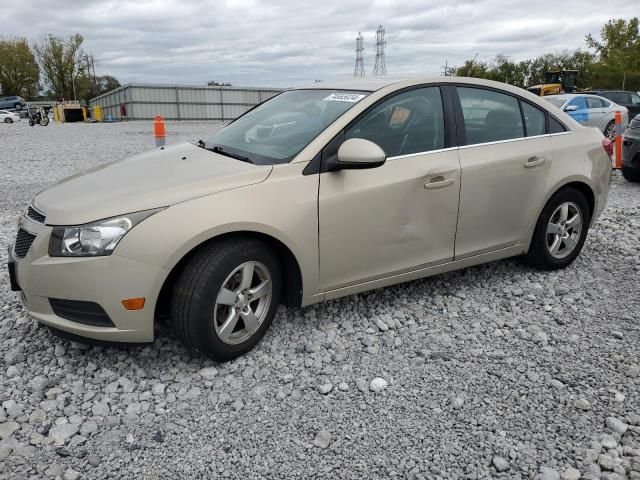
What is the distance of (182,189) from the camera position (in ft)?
9.90

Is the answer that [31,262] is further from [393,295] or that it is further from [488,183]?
[488,183]

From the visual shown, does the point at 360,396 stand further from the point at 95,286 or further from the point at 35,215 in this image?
the point at 35,215

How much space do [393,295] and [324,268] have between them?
3.30ft

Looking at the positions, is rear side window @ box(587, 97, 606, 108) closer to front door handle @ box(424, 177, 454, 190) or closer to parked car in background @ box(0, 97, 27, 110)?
front door handle @ box(424, 177, 454, 190)

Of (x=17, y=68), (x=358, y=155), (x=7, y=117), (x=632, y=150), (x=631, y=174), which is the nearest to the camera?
(x=358, y=155)

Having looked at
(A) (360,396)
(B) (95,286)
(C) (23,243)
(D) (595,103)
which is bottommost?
(A) (360,396)

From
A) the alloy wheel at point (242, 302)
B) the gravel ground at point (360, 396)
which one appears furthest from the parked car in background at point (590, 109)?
the alloy wheel at point (242, 302)

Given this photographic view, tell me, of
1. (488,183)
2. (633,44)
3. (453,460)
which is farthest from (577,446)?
(633,44)

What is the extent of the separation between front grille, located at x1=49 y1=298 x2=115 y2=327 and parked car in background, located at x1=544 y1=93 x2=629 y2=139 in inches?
540

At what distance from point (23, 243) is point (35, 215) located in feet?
0.55

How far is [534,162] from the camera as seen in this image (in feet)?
13.9

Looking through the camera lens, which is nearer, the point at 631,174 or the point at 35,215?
the point at 35,215

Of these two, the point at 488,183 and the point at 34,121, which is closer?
the point at 488,183

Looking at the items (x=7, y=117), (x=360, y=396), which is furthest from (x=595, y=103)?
(x=7, y=117)
